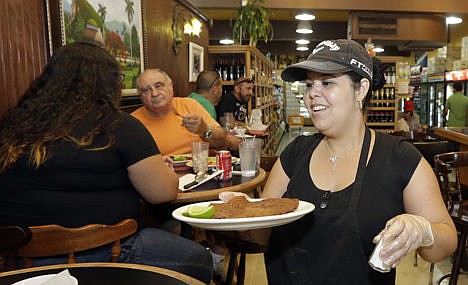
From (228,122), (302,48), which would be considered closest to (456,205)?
(228,122)

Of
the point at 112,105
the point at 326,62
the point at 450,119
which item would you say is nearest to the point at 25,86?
the point at 112,105

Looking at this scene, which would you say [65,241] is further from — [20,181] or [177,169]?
[177,169]

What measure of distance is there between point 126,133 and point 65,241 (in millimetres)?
482

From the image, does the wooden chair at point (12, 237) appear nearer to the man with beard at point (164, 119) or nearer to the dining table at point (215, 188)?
the dining table at point (215, 188)

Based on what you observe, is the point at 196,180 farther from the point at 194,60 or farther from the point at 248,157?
the point at 194,60

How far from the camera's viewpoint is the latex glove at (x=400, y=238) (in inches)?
42.5

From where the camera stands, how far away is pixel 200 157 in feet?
8.81

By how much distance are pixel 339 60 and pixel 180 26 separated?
13.0 feet

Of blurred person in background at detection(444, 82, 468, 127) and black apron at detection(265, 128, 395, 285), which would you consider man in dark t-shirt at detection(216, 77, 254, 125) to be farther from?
blurred person in background at detection(444, 82, 468, 127)

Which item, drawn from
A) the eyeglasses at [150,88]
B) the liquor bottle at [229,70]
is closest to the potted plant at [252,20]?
the liquor bottle at [229,70]

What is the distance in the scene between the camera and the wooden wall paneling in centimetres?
222

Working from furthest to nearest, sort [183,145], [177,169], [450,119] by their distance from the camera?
[450,119]
[183,145]
[177,169]

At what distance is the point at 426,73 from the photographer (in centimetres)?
1377

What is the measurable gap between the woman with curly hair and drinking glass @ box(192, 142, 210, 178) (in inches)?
26.0
